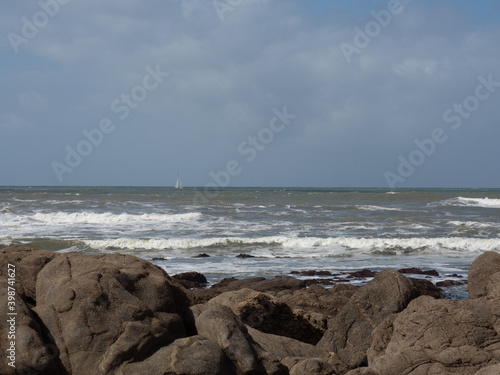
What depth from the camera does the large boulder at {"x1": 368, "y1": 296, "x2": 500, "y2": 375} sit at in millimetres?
5145

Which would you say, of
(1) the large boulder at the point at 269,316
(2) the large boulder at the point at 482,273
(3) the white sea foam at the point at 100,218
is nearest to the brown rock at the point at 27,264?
(1) the large boulder at the point at 269,316

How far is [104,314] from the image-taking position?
4652 mm

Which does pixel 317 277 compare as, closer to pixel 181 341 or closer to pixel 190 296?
pixel 190 296

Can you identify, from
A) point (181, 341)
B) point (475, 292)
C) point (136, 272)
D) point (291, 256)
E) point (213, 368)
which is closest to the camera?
point (213, 368)

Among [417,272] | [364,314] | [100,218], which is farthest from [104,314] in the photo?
[100,218]

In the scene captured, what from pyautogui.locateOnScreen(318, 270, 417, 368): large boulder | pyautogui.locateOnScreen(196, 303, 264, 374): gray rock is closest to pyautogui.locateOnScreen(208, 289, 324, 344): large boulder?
pyautogui.locateOnScreen(318, 270, 417, 368): large boulder

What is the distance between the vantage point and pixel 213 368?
423 cm

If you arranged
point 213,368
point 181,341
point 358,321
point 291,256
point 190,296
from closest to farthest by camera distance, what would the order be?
point 213,368 < point 181,341 < point 190,296 < point 358,321 < point 291,256

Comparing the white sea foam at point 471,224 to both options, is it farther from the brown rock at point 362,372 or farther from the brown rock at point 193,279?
the brown rock at point 362,372

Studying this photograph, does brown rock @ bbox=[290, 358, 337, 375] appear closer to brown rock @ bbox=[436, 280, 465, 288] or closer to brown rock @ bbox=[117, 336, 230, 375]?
brown rock @ bbox=[117, 336, 230, 375]

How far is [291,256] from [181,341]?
516 inches

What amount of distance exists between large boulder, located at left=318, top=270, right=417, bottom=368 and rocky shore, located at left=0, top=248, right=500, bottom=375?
13mm

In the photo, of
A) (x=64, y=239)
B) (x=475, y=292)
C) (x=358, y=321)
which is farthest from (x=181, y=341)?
(x=64, y=239)

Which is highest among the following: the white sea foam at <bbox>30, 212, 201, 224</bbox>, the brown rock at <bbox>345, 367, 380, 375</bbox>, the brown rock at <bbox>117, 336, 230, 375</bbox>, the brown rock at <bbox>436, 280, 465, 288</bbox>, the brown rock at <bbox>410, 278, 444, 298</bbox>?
the brown rock at <bbox>117, 336, 230, 375</bbox>
